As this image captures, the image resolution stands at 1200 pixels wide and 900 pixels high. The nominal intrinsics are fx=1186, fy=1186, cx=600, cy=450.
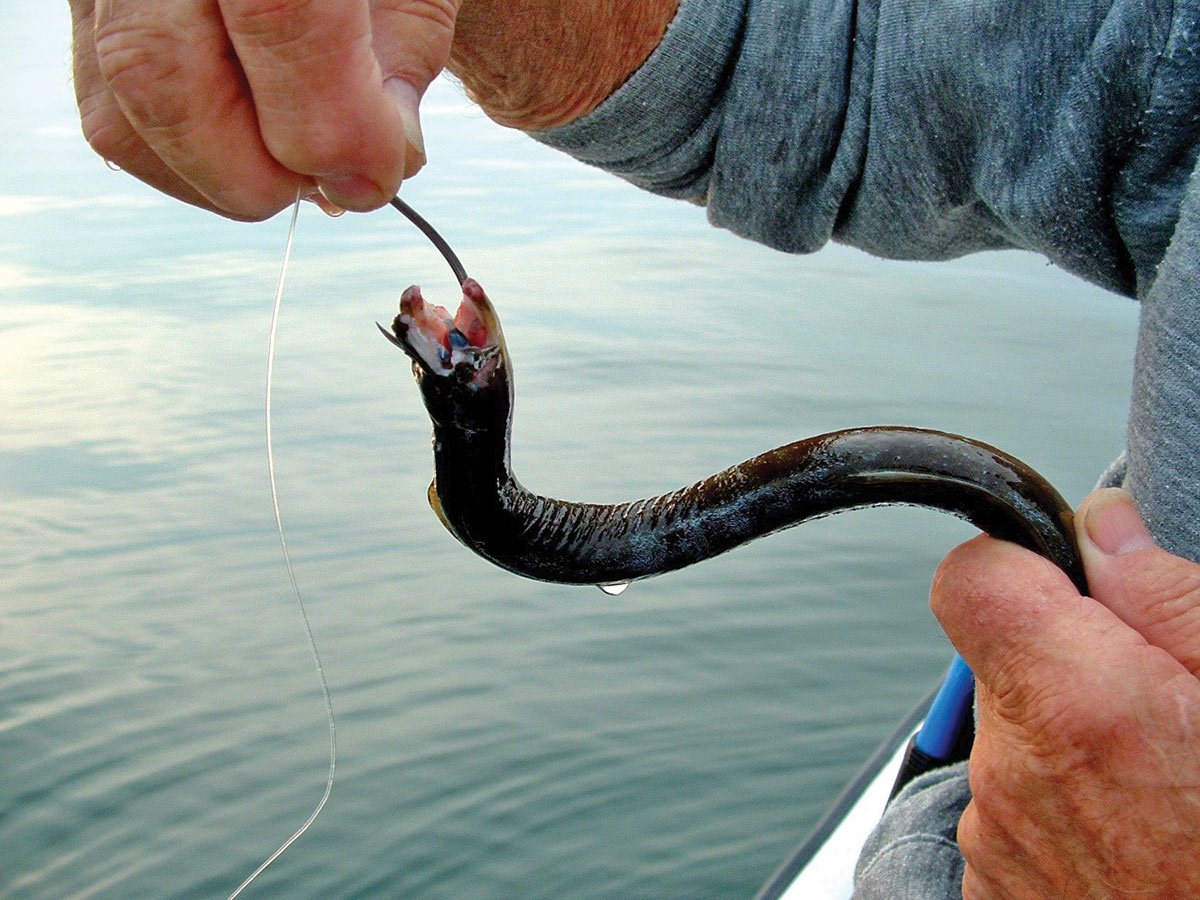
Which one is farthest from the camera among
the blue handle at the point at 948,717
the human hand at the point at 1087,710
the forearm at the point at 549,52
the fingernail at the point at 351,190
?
the blue handle at the point at 948,717

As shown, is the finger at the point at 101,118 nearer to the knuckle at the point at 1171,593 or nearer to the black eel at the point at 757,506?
the black eel at the point at 757,506

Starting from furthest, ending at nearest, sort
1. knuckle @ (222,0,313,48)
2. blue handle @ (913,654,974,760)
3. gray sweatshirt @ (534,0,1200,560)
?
blue handle @ (913,654,974,760) < gray sweatshirt @ (534,0,1200,560) < knuckle @ (222,0,313,48)

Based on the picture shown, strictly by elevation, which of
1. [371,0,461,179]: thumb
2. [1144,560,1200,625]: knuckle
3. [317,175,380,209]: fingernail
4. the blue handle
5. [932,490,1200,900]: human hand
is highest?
[371,0,461,179]: thumb

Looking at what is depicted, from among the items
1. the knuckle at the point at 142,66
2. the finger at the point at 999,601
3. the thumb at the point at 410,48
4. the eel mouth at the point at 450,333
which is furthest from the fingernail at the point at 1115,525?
the knuckle at the point at 142,66

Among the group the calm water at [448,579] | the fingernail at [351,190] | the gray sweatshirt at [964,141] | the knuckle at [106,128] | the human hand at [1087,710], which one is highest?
the knuckle at [106,128]

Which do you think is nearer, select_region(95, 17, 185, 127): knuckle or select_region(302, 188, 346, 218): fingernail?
select_region(95, 17, 185, 127): knuckle

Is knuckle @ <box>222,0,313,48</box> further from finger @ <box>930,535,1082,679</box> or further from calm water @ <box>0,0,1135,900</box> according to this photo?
calm water @ <box>0,0,1135,900</box>

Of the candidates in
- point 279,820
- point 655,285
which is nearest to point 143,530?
point 279,820

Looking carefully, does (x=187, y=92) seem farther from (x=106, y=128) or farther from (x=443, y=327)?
(x=443, y=327)

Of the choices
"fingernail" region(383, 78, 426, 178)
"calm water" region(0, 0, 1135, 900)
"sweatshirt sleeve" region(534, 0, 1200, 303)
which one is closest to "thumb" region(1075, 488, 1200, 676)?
"sweatshirt sleeve" region(534, 0, 1200, 303)

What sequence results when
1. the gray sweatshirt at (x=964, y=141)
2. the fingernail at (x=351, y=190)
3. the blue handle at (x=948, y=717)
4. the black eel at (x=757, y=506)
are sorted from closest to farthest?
the fingernail at (x=351, y=190) → the black eel at (x=757, y=506) → the gray sweatshirt at (x=964, y=141) → the blue handle at (x=948, y=717)
